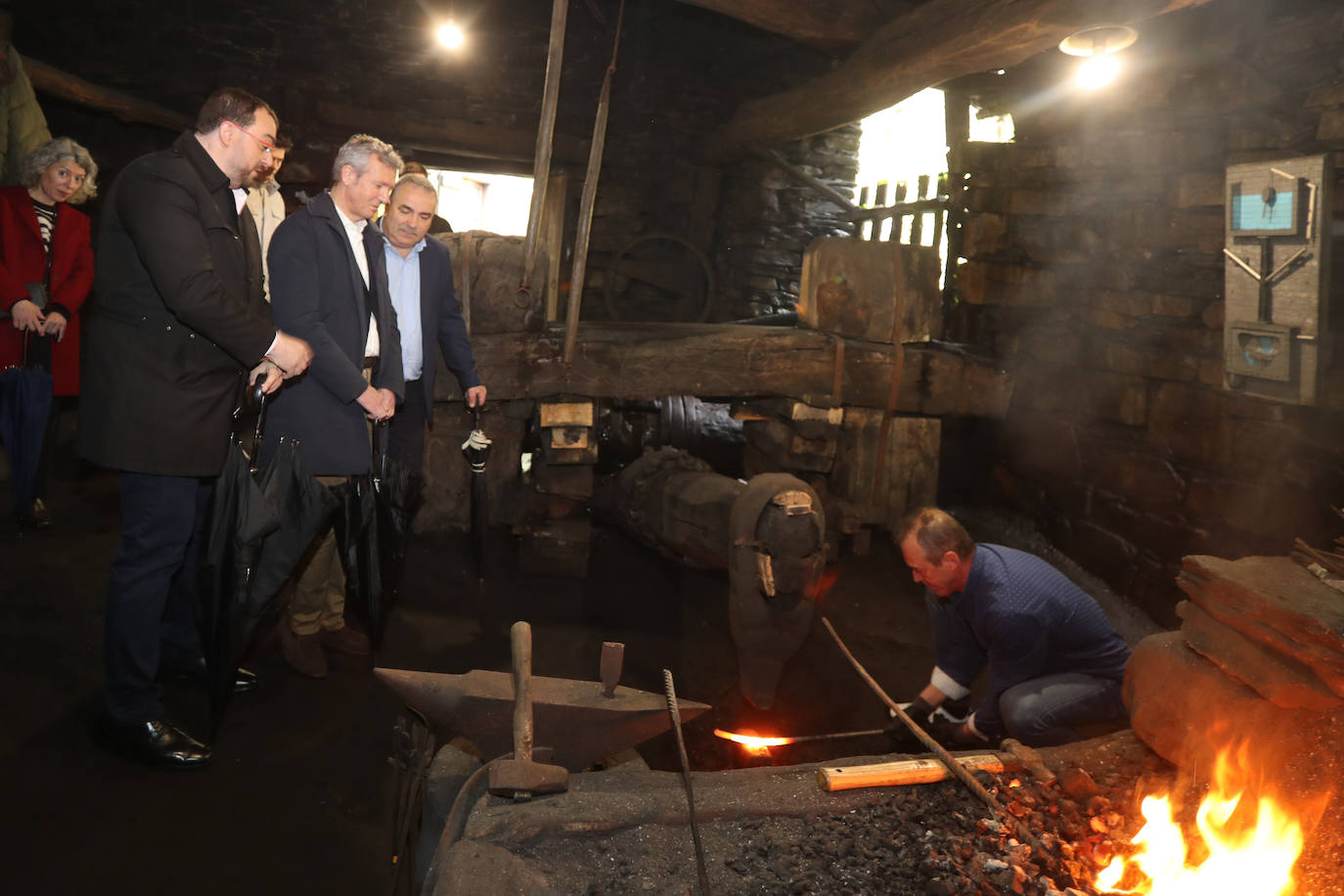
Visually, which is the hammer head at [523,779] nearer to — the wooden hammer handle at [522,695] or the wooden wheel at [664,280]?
the wooden hammer handle at [522,695]

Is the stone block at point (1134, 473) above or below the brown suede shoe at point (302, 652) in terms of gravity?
above

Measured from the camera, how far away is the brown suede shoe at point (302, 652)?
3.59 m

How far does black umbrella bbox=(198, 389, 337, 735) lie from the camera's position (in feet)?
9.05

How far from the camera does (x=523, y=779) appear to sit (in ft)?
6.57

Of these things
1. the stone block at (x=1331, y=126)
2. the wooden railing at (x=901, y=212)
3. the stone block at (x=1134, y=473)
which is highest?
the wooden railing at (x=901, y=212)

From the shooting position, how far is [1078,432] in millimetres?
5359

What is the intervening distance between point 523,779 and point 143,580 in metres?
1.52

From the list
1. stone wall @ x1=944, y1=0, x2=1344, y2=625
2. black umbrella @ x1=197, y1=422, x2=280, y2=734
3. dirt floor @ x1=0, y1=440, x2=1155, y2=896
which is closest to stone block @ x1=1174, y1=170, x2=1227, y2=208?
stone wall @ x1=944, y1=0, x2=1344, y2=625

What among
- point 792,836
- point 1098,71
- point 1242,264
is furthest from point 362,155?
point 1098,71

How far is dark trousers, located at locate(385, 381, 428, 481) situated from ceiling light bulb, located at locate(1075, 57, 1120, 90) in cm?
391

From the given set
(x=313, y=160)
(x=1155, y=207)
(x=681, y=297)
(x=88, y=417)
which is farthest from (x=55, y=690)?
(x=681, y=297)

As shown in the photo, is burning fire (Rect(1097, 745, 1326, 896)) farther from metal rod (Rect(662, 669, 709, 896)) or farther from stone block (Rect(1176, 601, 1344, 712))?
metal rod (Rect(662, 669, 709, 896))

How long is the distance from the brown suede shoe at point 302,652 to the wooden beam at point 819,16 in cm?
465

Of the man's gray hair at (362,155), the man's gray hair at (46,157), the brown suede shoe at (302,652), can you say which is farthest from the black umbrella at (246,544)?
the man's gray hair at (46,157)
